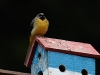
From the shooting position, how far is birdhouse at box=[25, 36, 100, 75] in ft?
24.4

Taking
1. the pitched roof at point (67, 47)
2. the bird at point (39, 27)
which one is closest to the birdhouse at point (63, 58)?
the pitched roof at point (67, 47)

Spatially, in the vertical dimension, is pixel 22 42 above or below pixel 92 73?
below

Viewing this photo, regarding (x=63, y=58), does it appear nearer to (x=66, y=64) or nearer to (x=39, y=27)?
(x=66, y=64)

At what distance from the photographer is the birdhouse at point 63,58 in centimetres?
743

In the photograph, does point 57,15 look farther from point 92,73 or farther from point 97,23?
point 92,73

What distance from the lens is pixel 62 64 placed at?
7477 mm

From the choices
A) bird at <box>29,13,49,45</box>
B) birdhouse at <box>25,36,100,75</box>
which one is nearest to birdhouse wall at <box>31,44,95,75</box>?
birdhouse at <box>25,36,100,75</box>

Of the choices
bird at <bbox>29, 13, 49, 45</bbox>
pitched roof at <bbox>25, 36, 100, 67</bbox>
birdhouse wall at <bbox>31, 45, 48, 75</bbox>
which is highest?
pitched roof at <bbox>25, 36, 100, 67</bbox>

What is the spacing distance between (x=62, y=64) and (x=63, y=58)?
5 centimetres

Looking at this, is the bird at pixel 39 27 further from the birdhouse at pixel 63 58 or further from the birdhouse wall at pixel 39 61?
the birdhouse at pixel 63 58

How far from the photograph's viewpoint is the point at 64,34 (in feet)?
41.4

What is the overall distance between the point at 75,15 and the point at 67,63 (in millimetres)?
5270

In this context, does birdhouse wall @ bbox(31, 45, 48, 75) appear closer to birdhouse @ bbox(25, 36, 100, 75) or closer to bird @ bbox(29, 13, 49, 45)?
birdhouse @ bbox(25, 36, 100, 75)

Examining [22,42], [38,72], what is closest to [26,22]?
[22,42]
